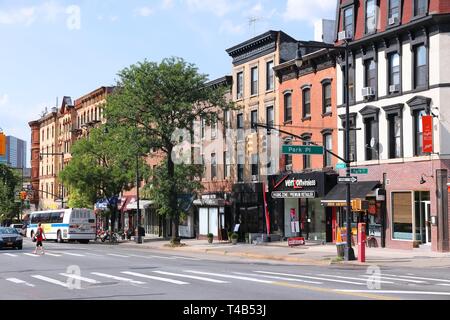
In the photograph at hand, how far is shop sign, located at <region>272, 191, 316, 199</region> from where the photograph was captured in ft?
139

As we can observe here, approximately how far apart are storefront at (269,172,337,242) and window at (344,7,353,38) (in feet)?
27.4

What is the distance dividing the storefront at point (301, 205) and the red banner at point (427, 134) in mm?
8615

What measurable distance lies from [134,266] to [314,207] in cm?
1953

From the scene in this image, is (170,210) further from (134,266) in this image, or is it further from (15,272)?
(15,272)

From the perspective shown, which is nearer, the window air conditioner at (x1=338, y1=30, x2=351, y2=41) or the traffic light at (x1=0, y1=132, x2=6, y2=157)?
the traffic light at (x1=0, y1=132, x2=6, y2=157)

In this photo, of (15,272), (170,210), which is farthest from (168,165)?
(15,272)

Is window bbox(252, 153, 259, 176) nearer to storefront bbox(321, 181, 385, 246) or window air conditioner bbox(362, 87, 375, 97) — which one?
storefront bbox(321, 181, 385, 246)

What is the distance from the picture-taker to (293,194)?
144 ft

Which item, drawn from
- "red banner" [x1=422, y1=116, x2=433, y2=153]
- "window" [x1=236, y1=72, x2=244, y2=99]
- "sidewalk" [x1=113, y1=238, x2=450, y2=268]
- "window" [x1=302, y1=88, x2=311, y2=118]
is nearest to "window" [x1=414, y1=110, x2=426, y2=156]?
"red banner" [x1=422, y1=116, x2=433, y2=153]

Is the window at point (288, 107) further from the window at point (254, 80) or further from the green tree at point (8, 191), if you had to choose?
the green tree at point (8, 191)

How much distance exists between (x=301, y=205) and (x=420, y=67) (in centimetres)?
1366

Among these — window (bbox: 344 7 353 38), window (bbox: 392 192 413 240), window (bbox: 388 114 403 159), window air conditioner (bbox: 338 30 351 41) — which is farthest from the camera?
window (bbox: 344 7 353 38)

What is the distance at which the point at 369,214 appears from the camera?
128ft

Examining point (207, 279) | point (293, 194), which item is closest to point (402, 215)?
point (293, 194)
